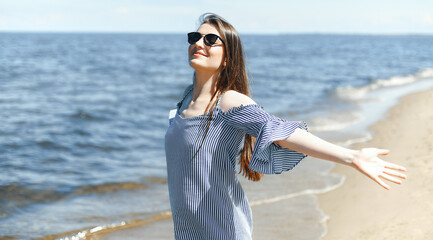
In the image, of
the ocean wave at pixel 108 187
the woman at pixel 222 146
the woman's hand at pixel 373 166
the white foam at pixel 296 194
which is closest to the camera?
the woman's hand at pixel 373 166

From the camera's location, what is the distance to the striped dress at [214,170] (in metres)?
1.96

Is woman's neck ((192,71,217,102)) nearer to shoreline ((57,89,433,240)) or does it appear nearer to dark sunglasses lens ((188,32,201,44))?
dark sunglasses lens ((188,32,201,44))

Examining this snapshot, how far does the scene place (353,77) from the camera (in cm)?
2650

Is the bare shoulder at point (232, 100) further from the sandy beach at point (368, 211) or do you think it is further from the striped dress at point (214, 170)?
the sandy beach at point (368, 211)

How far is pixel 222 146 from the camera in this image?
2018 mm

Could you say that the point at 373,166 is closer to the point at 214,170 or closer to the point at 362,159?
the point at 362,159

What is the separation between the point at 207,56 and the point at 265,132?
0.52m

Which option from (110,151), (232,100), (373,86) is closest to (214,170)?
(232,100)

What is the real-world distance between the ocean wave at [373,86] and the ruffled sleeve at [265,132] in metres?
16.2

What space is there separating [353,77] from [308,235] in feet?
74.0

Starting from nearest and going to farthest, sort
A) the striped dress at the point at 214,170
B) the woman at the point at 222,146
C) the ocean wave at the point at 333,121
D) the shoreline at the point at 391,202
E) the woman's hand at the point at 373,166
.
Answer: the woman's hand at the point at 373,166, the woman at the point at 222,146, the striped dress at the point at 214,170, the shoreline at the point at 391,202, the ocean wave at the point at 333,121

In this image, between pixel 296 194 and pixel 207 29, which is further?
pixel 296 194

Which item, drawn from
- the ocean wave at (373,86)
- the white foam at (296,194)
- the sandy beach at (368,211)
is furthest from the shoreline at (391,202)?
the ocean wave at (373,86)

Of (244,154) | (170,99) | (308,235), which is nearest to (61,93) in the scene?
(170,99)
